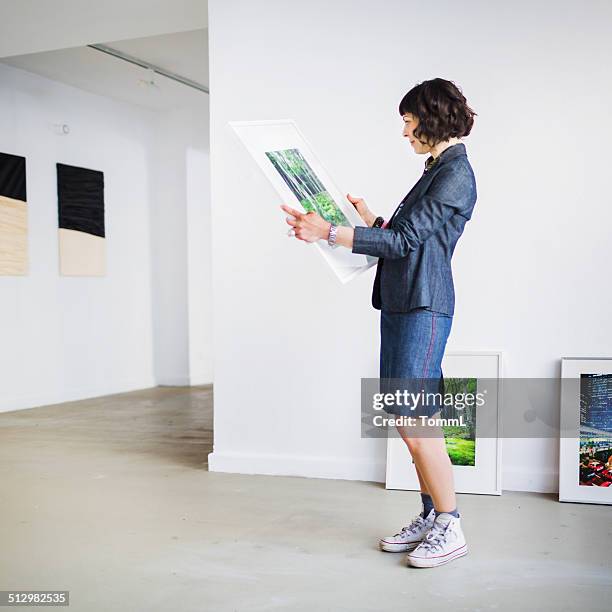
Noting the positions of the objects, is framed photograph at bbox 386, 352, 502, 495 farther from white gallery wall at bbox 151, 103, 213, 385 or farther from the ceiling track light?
white gallery wall at bbox 151, 103, 213, 385

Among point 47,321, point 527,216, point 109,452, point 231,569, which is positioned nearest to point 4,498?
point 109,452

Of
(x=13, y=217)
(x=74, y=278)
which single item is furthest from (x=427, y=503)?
(x=74, y=278)

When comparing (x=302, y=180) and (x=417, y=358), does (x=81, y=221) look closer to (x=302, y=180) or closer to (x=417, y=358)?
(x=302, y=180)

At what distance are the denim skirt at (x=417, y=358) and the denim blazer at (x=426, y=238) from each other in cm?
4

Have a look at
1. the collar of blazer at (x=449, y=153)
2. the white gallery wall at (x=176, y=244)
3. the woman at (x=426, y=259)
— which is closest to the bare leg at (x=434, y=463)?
the woman at (x=426, y=259)

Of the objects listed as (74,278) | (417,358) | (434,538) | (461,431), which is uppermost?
(74,278)

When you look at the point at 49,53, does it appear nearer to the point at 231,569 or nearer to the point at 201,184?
the point at 201,184

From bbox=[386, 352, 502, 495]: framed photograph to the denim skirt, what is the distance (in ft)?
3.52

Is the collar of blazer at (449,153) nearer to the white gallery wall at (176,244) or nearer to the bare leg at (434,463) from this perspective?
the bare leg at (434,463)

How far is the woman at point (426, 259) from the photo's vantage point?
2.37 meters

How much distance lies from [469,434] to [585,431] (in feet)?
1.55

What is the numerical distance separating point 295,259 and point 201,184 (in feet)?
14.6

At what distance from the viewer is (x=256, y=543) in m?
2.71

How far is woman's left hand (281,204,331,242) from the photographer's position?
237 centimetres
